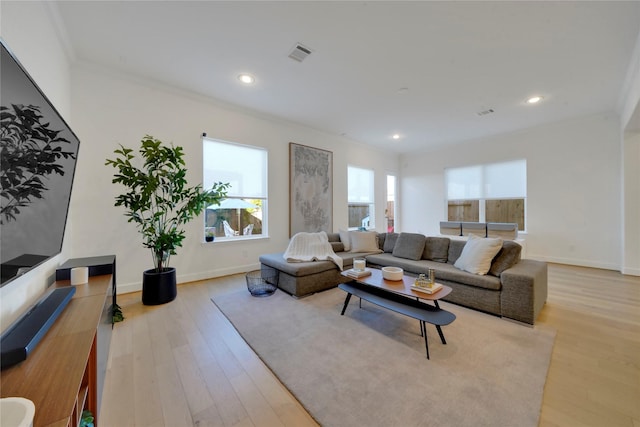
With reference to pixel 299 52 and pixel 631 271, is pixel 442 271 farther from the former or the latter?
pixel 631 271

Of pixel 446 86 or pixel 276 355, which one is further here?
pixel 446 86

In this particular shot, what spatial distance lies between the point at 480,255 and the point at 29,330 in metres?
3.60

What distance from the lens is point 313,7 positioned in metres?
2.05

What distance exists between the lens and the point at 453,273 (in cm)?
279

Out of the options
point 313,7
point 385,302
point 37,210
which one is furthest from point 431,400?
point 313,7

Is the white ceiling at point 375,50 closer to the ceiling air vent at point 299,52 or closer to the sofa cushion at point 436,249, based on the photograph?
the ceiling air vent at point 299,52

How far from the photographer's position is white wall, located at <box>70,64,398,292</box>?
287cm

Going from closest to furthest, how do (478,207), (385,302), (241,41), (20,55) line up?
(20,55) → (385,302) → (241,41) → (478,207)

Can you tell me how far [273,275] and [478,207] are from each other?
5.22 metres

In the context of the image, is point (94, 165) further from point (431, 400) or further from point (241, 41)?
point (431, 400)

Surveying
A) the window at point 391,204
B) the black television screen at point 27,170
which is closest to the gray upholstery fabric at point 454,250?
Answer: the window at point 391,204

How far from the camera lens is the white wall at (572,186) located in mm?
4223

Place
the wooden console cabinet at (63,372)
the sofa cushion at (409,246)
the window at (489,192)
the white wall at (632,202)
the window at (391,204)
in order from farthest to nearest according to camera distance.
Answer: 1. the window at (391,204)
2. the window at (489,192)
3. the white wall at (632,202)
4. the sofa cushion at (409,246)
5. the wooden console cabinet at (63,372)

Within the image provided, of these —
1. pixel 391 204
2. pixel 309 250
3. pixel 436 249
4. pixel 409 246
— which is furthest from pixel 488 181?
pixel 309 250
